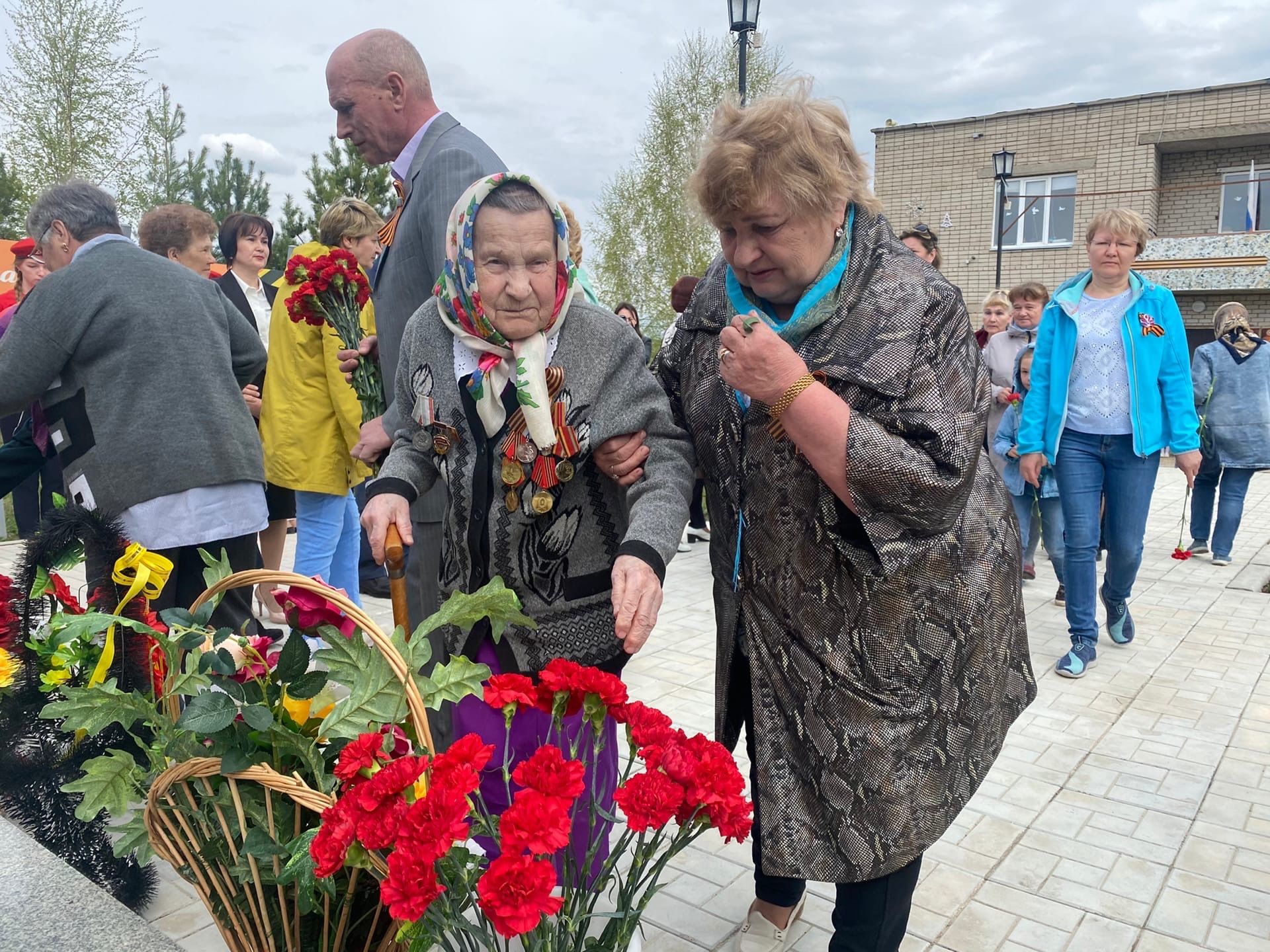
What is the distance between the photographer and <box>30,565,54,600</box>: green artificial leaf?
2033 mm

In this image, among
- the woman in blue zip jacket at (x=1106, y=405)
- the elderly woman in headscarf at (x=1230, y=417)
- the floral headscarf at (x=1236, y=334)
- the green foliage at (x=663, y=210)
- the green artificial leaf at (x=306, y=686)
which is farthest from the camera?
the green foliage at (x=663, y=210)

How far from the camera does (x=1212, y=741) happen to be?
12.2 feet

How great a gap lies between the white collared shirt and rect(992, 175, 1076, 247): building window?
18884mm

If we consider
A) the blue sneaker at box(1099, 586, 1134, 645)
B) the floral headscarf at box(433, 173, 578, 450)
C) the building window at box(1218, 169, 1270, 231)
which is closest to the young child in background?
the blue sneaker at box(1099, 586, 1134, 645)

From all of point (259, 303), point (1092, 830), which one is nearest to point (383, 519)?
point (1092, 830)

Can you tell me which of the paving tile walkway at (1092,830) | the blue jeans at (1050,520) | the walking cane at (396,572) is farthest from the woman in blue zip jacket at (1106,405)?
the walking cane at (396,572)

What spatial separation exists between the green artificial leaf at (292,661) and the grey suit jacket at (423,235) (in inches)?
35.0

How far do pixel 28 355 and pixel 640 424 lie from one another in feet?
6.78

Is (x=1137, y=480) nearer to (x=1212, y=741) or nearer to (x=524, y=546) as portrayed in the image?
(x=1212, y=741)

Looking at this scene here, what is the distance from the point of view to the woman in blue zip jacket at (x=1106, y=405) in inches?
166

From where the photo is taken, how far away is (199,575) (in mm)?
3373

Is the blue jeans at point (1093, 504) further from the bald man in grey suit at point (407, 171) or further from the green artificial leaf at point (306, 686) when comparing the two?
the green artificial leaf at point (306, 686)

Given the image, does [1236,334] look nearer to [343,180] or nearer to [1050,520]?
[1050,520]

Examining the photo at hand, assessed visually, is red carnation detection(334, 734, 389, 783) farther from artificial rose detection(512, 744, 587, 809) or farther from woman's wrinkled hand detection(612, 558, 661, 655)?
woman's wrinkled hand detection(612, 558, 661, 655)
